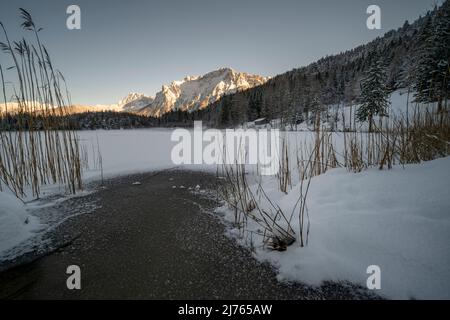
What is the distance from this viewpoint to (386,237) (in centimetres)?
118

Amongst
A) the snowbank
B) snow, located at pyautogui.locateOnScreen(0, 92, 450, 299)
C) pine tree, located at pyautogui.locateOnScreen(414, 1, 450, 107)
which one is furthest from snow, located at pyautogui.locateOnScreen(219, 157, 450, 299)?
the snowbank

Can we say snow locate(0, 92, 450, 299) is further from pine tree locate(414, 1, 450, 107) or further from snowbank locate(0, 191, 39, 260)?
pine tree locate(414, 1, 450, 107)

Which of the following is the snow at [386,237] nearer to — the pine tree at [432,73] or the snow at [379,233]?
the snow at [379,233]

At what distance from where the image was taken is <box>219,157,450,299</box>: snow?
100cm

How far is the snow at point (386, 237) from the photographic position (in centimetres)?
100

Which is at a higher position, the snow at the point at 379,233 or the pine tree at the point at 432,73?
the pine tree at the point at 432,73

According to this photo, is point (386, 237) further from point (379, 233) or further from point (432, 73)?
point (432, 73)

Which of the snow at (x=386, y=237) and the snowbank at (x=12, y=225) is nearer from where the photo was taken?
the snow at (x=386, y=237)

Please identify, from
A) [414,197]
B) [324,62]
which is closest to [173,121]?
[324,62]

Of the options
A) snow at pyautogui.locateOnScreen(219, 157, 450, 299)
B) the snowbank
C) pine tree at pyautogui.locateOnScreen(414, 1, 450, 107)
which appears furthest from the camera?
pine tree at pyautogui.locateOnScreen(414, 1, 450, 107)

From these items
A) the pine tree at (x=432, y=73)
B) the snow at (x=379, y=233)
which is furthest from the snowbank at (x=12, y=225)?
the pine tree at (x=432, y=73)

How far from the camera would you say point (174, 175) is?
4.15m

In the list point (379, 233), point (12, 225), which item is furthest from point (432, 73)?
point (12, 225)
